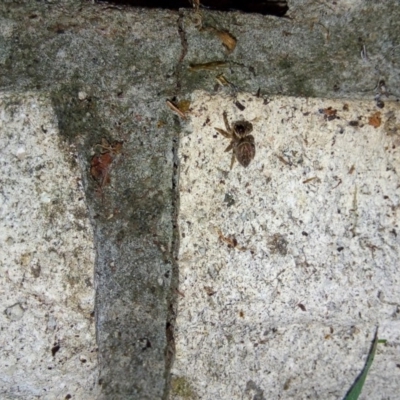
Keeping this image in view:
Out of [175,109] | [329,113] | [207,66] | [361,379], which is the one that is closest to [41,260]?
[175,109]

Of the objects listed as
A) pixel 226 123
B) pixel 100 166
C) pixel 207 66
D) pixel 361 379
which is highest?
pixel 207 66

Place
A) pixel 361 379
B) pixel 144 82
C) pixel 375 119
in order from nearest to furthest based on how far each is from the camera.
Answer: pixel 144 82, pixel 375 119, pixel 361 379

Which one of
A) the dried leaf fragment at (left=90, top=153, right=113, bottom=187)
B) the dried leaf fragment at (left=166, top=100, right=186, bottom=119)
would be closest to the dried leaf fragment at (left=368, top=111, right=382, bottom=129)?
the dried leaf fragment at (left=166, top=100, right=186, bottom=119)

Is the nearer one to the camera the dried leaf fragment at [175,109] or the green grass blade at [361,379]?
the dried leaf fragment at [175,109]

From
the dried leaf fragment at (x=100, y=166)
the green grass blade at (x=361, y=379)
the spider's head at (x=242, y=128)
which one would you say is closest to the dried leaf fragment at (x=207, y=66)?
the spider's head at (x=242, y=128)

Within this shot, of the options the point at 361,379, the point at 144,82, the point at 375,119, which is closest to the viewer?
the point at 144,82

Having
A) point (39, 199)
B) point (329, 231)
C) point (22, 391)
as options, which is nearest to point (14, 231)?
point (39, 199)

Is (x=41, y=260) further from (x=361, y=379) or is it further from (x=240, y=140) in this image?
(x=361, y=379)

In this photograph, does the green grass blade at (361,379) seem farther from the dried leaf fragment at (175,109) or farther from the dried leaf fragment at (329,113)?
the dried leaf fragment at (175,109)
